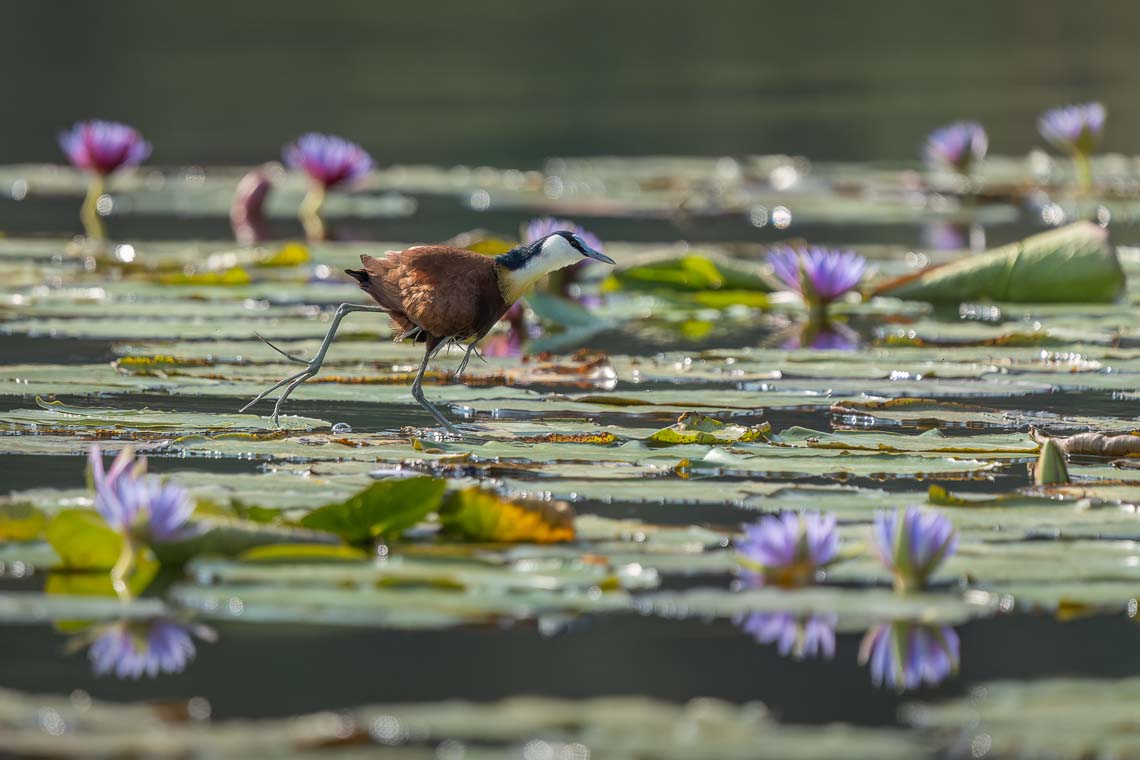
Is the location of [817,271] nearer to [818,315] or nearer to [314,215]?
[818,315]

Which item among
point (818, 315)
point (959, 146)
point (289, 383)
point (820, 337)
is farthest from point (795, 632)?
point (959, 146)

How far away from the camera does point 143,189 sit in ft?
34.6

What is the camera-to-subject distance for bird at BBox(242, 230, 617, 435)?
3.63 meters

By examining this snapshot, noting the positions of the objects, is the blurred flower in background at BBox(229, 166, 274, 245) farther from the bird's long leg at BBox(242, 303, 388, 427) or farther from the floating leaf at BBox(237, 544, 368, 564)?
the floating leaf at BBox(237, 544, 368, 564)

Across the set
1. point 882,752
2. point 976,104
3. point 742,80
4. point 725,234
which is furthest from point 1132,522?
point 742,80

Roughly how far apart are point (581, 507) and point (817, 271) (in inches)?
107

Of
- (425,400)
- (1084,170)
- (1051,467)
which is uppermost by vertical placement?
(1084,170)

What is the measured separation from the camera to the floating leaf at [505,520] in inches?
108

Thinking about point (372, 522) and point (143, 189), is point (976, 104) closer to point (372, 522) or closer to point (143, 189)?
A: point (143, 189)

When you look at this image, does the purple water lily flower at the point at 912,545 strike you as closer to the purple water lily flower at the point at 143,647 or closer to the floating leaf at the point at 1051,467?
the floating leaf at the point at 1051,467

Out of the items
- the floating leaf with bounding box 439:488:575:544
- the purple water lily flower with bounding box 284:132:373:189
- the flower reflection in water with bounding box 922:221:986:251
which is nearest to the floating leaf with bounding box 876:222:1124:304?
the flower reflection in water with bounding box 922:221:986:251

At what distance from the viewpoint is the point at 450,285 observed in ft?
11.9

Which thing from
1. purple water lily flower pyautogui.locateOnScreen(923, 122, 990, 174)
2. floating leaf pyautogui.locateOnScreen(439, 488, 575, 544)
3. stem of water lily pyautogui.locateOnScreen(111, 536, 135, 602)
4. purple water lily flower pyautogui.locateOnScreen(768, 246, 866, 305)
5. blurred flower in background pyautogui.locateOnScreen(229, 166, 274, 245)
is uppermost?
purple water lily flower pyautogui.locateOnScreen(923, 122, 990, 174)

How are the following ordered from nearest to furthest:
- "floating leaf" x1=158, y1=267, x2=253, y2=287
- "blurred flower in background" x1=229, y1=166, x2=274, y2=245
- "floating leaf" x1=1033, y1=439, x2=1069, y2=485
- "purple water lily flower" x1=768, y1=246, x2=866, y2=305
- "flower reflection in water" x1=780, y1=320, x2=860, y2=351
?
1. "floating leaf" x1=1033, y1=439, x2=1069, y2=485
2. "flower reflection in water" x1=780, y1=320, x2=860, y2=351
3. "purple water lily flower" x1=768, y1=246, x2=866, y2=305
4. "floating leaf" x1=158, y1=267, x2=253, y2=287
5. "blurred flower in background" x1=229, y1=166, x2=274, y2=245
